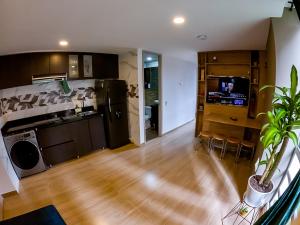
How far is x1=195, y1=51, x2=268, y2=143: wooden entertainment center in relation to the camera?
11.4 ft

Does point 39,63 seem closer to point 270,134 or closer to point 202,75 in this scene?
point 202,75

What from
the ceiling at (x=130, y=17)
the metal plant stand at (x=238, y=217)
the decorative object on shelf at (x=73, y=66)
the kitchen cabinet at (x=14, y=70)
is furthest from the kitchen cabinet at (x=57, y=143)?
the metal plant stand at (x=238, y=217)

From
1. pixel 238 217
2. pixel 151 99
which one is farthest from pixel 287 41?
pixel 151 99

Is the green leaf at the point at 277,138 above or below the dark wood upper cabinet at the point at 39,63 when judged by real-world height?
below

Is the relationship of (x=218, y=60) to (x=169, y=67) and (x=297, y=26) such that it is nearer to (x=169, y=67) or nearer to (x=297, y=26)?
(x=169, y=67)

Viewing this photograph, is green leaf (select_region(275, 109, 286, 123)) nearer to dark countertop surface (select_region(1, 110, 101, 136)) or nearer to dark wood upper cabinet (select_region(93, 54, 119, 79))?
dark countertop surface (select_region(1, 110, 101, 136))

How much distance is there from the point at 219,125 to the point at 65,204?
345 centimetres

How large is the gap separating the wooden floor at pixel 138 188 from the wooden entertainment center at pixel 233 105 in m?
0.69

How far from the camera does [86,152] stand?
12.5ft

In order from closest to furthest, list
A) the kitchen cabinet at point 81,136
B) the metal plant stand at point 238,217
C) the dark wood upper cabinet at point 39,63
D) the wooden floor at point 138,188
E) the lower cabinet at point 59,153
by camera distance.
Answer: the metal plant stand at point 238,217 < the wooden floor at point 138,188 < the dark wood upper cabinet at point 39,63 < the lower cabinet at point 59,153 < the kitchen cabinet at point 81,136

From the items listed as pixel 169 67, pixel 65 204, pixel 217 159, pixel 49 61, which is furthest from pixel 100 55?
pixel 217 159

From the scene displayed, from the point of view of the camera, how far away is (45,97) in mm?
3701

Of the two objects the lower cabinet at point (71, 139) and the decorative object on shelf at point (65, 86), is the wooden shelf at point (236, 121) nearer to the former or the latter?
the lower cabinet at point (71, 139)

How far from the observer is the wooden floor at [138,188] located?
222 centimetres
